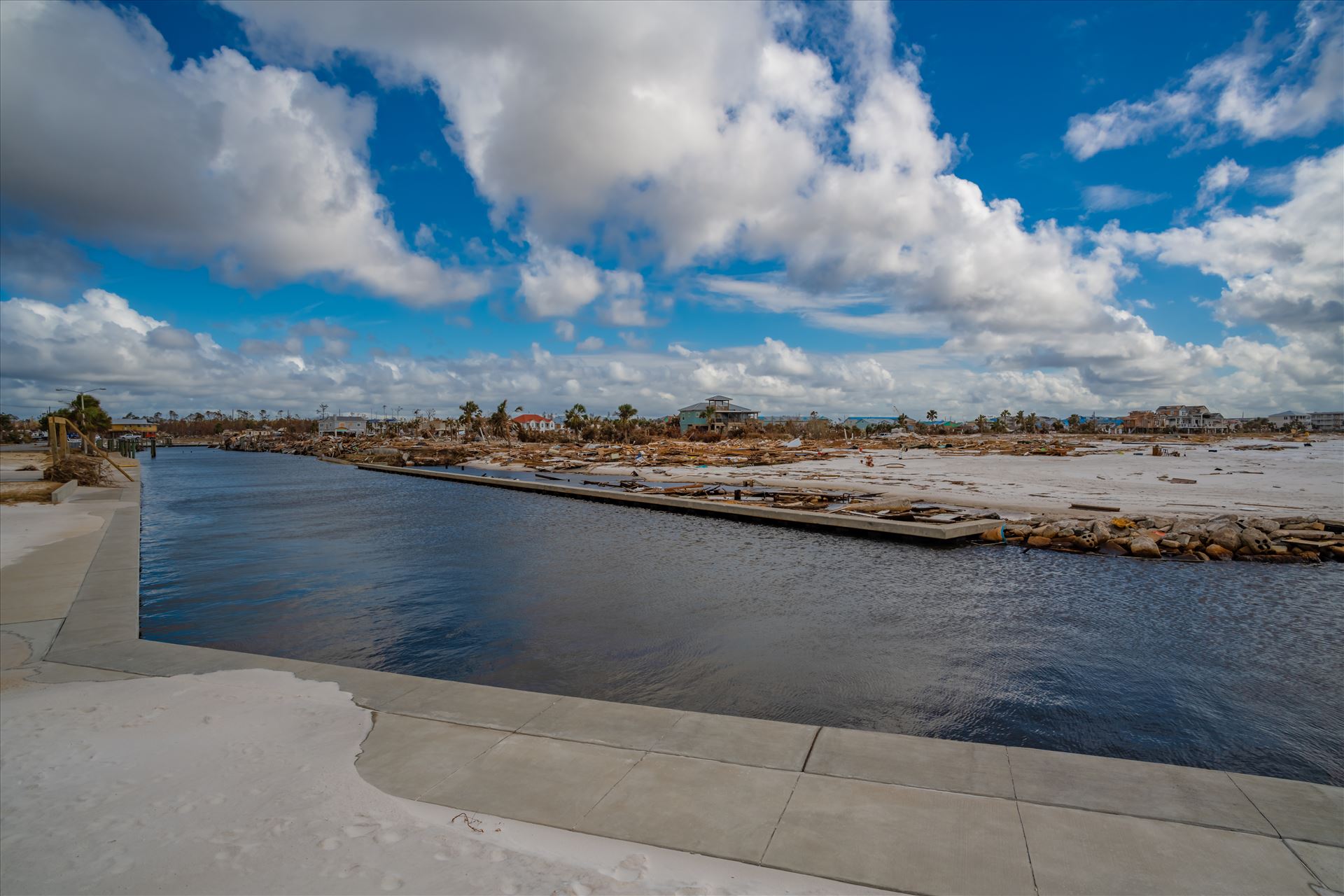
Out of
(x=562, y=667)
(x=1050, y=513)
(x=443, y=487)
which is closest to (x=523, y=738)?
(x=562, y=667)

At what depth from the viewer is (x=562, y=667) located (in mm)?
8578

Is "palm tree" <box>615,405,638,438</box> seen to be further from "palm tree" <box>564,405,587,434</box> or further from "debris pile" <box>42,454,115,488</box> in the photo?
"debris pile" <box>42,454,115,488</box>

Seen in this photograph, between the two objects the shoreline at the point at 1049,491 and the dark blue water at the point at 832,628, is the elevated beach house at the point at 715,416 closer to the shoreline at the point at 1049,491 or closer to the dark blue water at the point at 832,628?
the shoreline at the point at 1049,491

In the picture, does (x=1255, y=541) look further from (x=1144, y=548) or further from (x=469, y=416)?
(x=469, y=416)

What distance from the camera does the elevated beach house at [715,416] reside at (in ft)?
368

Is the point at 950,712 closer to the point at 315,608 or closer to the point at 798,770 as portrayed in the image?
the point at 798,770

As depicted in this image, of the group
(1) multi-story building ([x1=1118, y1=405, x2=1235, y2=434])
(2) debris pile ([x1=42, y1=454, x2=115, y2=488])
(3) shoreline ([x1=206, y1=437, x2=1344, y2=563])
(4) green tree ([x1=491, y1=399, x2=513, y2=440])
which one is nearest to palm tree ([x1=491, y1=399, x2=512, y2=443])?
(4) green tree ([x1=491, y1=399, x2=513, y2=440])

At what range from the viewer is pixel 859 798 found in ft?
13.8

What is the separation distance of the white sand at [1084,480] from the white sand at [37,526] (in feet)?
92.9

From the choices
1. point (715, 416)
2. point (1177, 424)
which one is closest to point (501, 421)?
point (715, 416)

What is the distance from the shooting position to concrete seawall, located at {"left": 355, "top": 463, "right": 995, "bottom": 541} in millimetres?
19125

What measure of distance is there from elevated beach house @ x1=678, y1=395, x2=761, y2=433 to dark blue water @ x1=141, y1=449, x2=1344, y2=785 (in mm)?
92446

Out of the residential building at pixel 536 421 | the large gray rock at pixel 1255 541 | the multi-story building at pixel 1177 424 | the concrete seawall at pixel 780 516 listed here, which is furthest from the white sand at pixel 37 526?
the multi-story building at pixel 1177 424

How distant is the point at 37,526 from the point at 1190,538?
1222 inches
